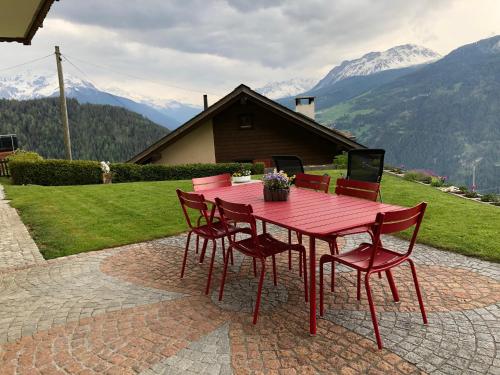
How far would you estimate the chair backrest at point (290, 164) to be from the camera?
823 cm

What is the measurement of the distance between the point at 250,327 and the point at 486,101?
20837cm

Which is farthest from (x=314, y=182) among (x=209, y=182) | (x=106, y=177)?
(x=106, y=177)

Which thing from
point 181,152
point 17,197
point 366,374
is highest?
point 181,152

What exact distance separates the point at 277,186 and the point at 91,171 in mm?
13234

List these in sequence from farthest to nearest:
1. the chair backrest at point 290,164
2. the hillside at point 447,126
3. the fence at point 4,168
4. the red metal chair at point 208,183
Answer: the hillside at point 447,126, the fence at point 4,168, the chair backrest at point 290,164, the red metal chair at point 208,183

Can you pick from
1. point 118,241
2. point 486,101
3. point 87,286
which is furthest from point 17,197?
point 486,101

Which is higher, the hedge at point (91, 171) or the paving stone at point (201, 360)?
the hedge at point (91, 171)

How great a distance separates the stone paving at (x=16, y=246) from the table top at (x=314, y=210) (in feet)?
11.0

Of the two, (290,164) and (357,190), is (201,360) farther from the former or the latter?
(290,164)

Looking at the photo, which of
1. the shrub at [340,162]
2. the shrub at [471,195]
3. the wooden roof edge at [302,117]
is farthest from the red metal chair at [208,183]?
the wooden roof edge at [302,117]

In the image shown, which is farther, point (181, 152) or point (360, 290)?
point (181, 152)

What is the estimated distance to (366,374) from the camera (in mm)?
2621

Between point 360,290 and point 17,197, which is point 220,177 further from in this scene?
point 17,197

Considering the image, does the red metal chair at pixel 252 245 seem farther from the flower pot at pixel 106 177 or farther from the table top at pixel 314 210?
the flower pot at pixel 106 177
